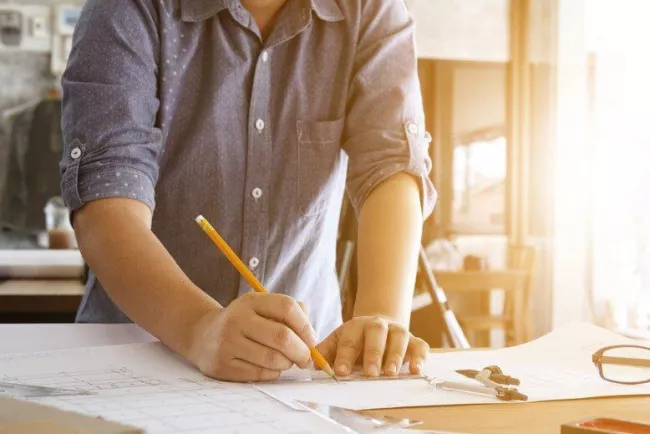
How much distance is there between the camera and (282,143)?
122cm

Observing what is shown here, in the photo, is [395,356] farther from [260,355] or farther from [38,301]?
[38,301]

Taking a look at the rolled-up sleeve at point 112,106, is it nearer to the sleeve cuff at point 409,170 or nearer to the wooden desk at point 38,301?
the sleeve cuff at point 409,170

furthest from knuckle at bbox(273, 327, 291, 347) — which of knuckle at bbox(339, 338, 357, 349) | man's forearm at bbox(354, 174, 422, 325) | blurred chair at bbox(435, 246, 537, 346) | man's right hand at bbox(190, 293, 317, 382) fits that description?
blurred chair at bbox(435, 246, 537, 346)

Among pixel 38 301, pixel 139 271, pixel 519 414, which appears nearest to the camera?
pixel 519 414

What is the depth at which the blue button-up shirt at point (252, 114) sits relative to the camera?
1.10 meters

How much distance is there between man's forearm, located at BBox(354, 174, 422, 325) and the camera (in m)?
1.05

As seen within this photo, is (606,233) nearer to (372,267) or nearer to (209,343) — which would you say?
(372,267)

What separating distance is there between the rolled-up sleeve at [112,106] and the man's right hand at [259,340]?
11.6 inches

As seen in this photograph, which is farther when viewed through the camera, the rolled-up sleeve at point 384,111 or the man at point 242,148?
the rolled-up sleeve at point 384,111

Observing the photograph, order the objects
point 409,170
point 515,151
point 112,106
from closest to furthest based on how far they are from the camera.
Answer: point 112,106 < point 409,170 < point 515,151

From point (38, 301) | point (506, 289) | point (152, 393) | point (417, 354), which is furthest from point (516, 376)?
point (506, 289)

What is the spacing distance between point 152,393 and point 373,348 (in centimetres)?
25

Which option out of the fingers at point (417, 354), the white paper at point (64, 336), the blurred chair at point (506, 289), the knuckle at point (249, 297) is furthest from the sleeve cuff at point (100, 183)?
the blurred chair at point (506, 289)

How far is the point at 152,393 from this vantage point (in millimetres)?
711
